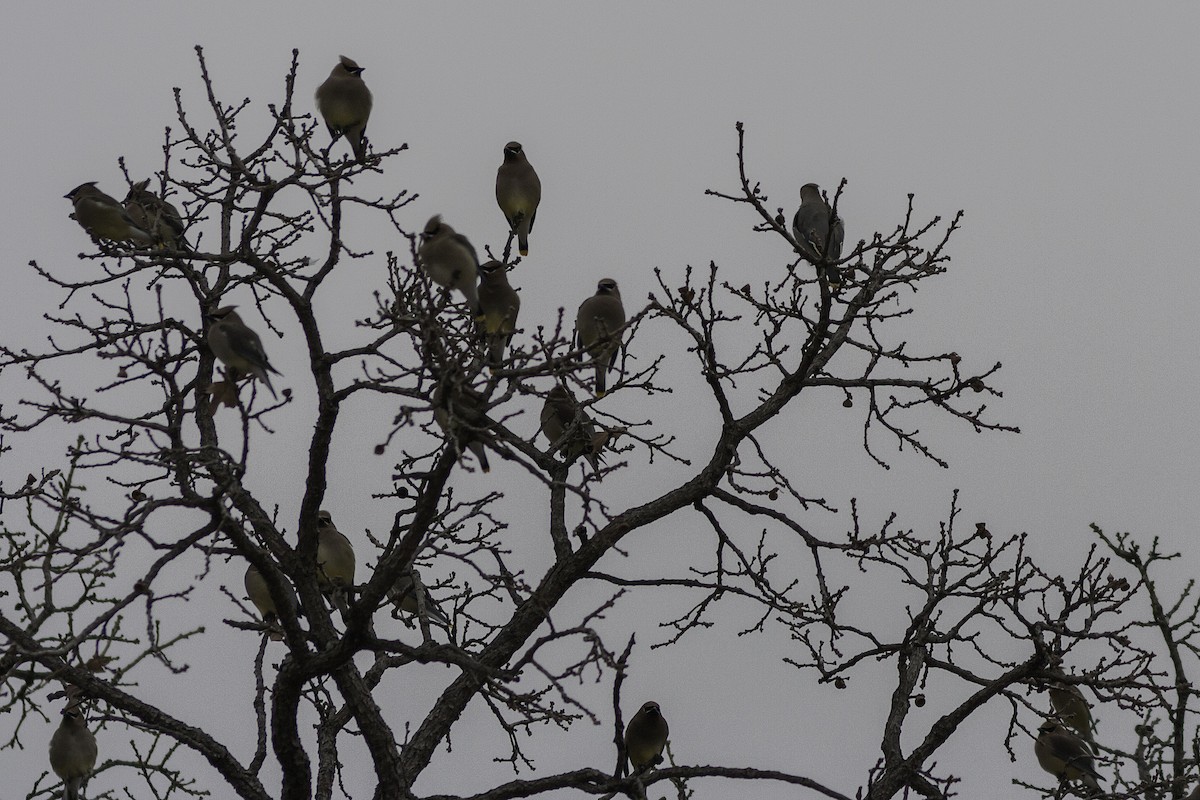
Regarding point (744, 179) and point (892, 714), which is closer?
point (744, 179)

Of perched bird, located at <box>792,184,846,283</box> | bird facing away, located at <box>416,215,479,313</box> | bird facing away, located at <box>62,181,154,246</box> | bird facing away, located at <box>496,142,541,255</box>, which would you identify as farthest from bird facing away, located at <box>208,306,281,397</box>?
perched bird, located at <box>792,184,846,283</box>

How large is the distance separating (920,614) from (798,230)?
3315 mm

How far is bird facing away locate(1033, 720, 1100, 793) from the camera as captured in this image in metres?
7.53

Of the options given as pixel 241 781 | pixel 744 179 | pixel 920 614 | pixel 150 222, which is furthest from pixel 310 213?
pixel 920 614

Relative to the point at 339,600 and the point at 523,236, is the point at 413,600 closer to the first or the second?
the point at 339,600

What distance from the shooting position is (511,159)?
24.3 feet

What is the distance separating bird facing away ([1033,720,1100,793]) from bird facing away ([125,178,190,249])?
5.00 m

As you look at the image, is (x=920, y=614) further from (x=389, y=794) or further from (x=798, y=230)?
(x=798, y=230)

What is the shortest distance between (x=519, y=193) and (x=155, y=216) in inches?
73.8

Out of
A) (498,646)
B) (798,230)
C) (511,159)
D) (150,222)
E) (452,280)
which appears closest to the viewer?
(452,280)

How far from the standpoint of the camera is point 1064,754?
7.59 meters

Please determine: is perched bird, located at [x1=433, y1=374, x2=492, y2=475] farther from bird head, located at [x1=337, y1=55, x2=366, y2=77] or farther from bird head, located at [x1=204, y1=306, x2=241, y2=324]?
bird head, located at [x1=337, y1=55, x2=366, y2=77]

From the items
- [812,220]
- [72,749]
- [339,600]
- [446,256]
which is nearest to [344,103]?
[446,256]

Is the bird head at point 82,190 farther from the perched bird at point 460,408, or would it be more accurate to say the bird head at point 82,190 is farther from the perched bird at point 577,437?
the perched bird at point 460,408
